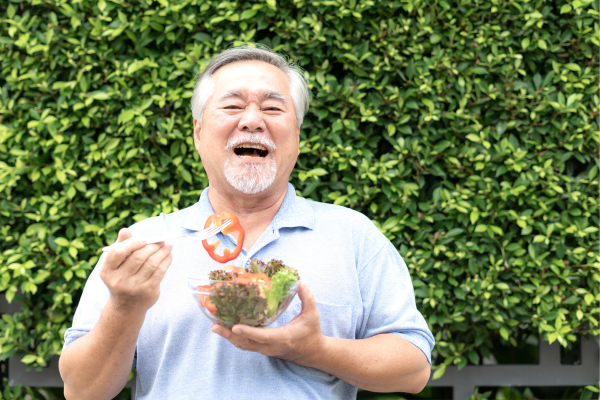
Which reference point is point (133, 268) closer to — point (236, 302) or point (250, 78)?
point (236, 302)

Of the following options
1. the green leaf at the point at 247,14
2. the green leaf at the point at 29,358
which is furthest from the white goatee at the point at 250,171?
the green leaf at the point at 29,358

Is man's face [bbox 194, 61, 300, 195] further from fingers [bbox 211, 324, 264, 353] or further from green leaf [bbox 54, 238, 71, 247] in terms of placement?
green leaf [bbox 54, 238, 71, 247]

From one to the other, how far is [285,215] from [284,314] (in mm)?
426

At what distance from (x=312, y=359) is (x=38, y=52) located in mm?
2464

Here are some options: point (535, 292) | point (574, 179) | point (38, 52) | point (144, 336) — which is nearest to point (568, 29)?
point (574, 179)

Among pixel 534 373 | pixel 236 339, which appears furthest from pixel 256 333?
pixel 534 373

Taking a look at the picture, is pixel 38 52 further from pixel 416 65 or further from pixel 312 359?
pixel 312 359

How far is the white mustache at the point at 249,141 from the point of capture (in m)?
1.99

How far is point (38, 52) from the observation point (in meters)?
2.90

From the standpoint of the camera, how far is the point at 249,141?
2.00 metres

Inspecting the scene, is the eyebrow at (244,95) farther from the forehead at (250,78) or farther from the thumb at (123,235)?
the thumb at (123,235)

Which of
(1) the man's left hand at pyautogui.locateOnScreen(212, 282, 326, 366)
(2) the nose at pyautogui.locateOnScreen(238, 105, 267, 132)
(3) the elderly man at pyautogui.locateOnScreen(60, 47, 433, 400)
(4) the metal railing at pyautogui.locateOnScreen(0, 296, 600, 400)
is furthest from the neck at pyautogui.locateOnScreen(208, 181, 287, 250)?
(4) the metal railing at pyautogui.locateOnScreen(0, 296, 600, 400)

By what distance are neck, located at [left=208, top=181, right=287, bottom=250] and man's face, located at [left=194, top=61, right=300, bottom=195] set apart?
0.17 ft

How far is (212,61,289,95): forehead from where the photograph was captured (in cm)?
206
